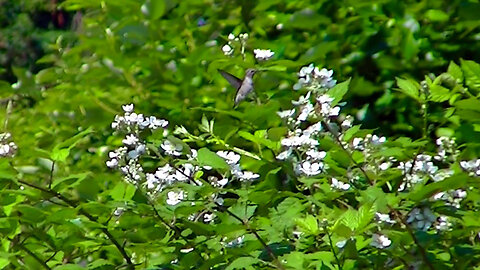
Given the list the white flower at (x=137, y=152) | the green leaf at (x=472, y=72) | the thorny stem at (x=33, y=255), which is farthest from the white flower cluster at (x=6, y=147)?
the green leaf at (x=472, y=72)

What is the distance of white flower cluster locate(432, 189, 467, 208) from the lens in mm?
1563

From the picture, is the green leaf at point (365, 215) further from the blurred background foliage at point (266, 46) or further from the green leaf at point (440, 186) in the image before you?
the blurred background foliage at point (266, 46)

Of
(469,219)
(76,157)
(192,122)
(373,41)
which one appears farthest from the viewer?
(76,157)

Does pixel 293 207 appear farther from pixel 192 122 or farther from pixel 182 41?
pixel 182 41

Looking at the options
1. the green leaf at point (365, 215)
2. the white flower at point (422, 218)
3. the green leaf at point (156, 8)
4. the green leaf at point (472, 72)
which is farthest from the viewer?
the green leaf at point (156, 8)

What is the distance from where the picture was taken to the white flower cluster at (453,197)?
156 centimetres

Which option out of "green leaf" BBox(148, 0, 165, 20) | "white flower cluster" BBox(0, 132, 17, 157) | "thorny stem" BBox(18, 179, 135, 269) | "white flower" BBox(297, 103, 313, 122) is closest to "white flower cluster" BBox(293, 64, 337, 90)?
"white flower" BBox(297, 103, 313, 122)

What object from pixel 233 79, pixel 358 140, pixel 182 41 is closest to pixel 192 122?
pixel 182 41

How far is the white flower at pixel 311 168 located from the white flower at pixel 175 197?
0.78 feet

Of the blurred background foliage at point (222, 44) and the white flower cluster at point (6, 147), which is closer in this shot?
the white flower cluster at point (6, 147)

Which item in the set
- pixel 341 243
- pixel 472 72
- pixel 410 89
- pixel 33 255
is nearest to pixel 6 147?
pixel 33 255

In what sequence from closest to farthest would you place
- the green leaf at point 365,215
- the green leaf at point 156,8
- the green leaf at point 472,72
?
the green leaf at point 365,215 < the green leaf at point 472,72 < the green leaf at point 156,8

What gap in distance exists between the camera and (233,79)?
6.09 feet

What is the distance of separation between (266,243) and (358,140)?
27cm
